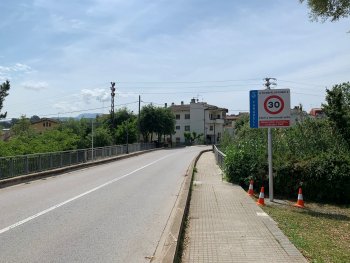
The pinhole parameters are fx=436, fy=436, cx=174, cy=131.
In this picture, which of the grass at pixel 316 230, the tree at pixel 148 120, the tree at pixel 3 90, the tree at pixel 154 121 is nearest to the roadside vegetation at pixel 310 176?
the grass at pixel 316 230

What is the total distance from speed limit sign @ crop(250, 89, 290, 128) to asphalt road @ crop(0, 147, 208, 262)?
147 inches

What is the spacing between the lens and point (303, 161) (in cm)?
1580

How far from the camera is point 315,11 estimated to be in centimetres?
1016

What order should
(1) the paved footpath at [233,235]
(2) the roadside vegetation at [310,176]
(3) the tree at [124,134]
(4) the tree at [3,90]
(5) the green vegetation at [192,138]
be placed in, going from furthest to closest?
(5) the green vegetation at [192,138]
(3) the tree at [124,134]
(4) the tree at [3,90]
(2) the roadside vegetation at [310,176]
(1) the paved footpath at [233,235]

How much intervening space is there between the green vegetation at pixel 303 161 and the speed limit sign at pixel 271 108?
279 centimetres

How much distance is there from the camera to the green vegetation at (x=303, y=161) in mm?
15016

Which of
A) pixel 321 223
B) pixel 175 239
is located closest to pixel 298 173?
pixel 321 223

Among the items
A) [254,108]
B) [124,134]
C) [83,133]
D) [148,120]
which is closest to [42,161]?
[254,108]

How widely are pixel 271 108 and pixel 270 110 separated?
70 millimetres

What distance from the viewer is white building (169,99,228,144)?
11056cm

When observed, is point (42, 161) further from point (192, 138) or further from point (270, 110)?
point (192, 138)

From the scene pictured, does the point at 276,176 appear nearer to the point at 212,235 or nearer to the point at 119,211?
the point at 119,211

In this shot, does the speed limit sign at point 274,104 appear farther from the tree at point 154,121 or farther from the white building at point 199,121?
the white building at point 199,121

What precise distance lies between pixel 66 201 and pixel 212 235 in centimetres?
600
